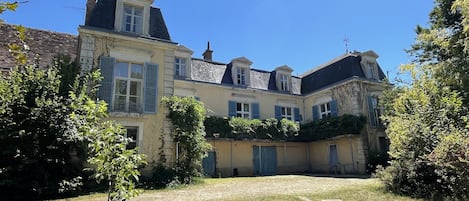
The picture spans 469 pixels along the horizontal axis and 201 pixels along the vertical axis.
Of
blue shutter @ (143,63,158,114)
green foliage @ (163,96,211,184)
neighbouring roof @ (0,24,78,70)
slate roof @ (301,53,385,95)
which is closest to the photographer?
green foliage @ (163,96,211,184)

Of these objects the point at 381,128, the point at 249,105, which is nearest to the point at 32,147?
the point at 249,105

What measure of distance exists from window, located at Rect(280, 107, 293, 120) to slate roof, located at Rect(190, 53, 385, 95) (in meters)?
1.36

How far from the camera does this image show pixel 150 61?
11.6 metres

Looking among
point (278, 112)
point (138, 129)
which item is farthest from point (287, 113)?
point (138, 129)

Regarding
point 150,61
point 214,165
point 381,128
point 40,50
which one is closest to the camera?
point 150,61

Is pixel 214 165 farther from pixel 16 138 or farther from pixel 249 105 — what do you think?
pixel 16 138

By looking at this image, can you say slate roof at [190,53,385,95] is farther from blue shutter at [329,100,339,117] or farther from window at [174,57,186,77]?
blue shutter at [329,100,339,117]

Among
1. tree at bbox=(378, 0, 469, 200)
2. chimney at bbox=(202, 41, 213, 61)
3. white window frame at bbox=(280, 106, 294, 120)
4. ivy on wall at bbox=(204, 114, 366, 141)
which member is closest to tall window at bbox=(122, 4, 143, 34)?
ivy on wall at bbox=(204, 114, 366, 141)

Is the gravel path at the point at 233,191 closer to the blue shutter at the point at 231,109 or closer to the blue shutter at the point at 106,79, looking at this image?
the blue shutter at the point at 106,79

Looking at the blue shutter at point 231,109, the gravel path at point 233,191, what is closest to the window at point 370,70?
the blue shutter at point 231,109

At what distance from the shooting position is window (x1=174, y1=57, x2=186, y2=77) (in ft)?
55.1

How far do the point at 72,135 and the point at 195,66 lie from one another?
10288mm

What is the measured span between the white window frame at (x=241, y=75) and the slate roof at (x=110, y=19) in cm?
697

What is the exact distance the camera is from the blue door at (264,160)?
17.2m
